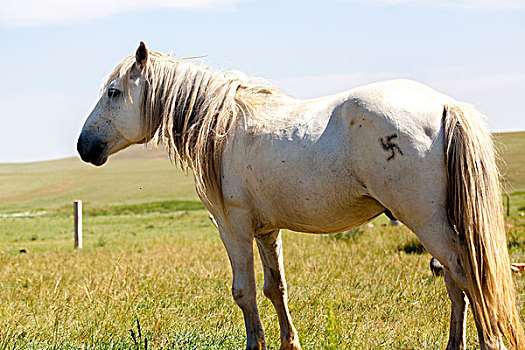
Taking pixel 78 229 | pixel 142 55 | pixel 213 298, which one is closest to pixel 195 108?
pixel 142 55

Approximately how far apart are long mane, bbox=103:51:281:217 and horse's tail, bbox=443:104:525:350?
1.56m

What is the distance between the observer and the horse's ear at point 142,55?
477 centimetres

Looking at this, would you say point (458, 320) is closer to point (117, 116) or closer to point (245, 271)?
point (245, 271)

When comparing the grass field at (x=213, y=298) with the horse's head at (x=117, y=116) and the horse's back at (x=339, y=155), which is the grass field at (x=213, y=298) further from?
the horse's head at (x=117, y=116)

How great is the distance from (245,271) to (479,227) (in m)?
1.76

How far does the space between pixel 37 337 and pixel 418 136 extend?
147 inches

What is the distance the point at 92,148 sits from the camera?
494cm

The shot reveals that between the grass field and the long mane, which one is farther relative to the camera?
the grass field

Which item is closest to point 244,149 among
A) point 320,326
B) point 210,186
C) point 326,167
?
point 210,186

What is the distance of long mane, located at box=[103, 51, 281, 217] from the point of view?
4418 millimetres

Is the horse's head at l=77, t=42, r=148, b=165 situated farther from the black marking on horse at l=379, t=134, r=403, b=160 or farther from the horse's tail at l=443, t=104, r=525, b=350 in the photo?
the horse's tail at l=443, t=104, r=525, b=350

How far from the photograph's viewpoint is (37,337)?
5.22m

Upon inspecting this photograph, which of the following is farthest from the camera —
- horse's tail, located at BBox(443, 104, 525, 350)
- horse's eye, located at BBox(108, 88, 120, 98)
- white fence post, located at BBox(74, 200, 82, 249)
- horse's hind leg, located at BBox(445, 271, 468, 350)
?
white fence post, located at BBox(74, 200, 82, 249)

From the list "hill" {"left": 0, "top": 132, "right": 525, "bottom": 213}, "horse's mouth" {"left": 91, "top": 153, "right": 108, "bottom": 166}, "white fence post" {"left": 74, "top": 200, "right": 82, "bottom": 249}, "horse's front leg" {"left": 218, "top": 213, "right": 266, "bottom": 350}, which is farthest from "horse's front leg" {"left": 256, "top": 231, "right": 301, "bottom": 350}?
"hill" {"left": 0, "top": 132, "right": 525, "bottom": 213}
